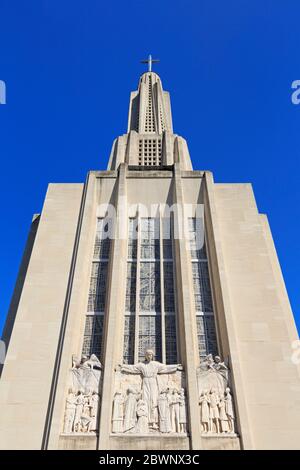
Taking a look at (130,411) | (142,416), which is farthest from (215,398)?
(130,411)

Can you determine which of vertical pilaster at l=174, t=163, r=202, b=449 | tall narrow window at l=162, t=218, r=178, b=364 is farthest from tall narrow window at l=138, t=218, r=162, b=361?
vertical pilaster at l=174, t=163, r=202, b=449

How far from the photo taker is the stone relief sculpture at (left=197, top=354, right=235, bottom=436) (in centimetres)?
1127

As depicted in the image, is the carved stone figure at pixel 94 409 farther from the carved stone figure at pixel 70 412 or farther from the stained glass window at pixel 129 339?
the stained glass window at pixel 129 339

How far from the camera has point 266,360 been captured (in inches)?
497

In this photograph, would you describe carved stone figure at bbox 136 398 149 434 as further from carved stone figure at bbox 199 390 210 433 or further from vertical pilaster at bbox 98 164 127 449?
carved stone figure at bbox 199 390 210 433

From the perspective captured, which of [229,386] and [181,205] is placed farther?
[181,205]

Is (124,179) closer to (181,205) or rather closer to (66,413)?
(181,205)

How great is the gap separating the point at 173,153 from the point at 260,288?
12938 millimetres

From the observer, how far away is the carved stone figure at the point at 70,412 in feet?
36.6

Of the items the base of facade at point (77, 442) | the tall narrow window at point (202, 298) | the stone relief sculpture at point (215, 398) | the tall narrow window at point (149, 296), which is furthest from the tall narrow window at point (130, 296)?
the base of facade at point (77, 442)

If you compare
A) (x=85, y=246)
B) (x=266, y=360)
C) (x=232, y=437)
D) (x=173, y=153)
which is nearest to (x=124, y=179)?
(x=85, y=246)

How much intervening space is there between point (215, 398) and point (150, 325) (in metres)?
3.83

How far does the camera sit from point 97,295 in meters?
15.6
